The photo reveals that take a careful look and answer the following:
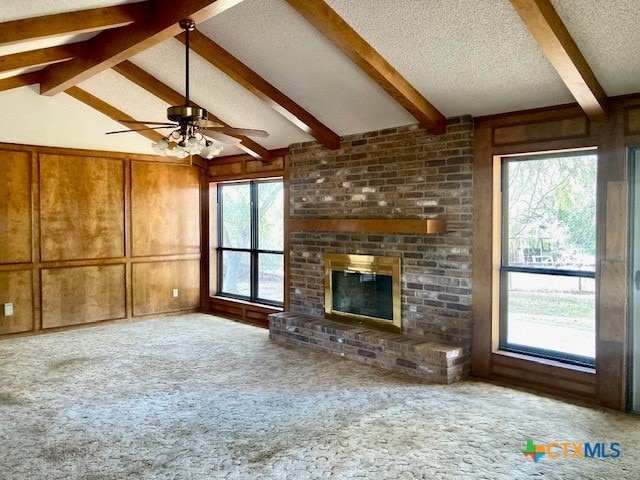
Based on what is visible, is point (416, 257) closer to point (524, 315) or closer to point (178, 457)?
point (524, 315)

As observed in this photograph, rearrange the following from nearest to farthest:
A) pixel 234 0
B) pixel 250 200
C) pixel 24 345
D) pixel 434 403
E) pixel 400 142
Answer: pixel 234 0, pixel 434 403, pixel 400 142, pixel 24 345, pixel 250 200

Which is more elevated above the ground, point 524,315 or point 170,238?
point 170,238

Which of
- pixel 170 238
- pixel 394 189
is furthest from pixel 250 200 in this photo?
pixel 394 189

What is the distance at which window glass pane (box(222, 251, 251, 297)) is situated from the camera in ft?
25.5

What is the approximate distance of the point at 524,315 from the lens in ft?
15.4

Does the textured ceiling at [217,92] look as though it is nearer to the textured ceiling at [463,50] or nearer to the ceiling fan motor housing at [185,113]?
the ceiling fan motor housing at [185,113]

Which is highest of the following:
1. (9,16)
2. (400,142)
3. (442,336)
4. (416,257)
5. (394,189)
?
(9,16)

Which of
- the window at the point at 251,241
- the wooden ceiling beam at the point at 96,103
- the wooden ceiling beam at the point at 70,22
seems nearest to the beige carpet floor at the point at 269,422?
the window at the point at 251,241

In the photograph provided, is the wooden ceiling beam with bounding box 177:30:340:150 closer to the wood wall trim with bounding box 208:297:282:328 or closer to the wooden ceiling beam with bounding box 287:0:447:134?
the wooden ceiling beam with bounding box 287:0:447:134

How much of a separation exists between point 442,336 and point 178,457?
280 cm

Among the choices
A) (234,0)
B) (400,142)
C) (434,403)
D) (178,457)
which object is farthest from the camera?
(400,142)

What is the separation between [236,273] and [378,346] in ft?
11.2

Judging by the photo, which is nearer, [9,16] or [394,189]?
[9,16]

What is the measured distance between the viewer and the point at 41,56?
4941 mm
